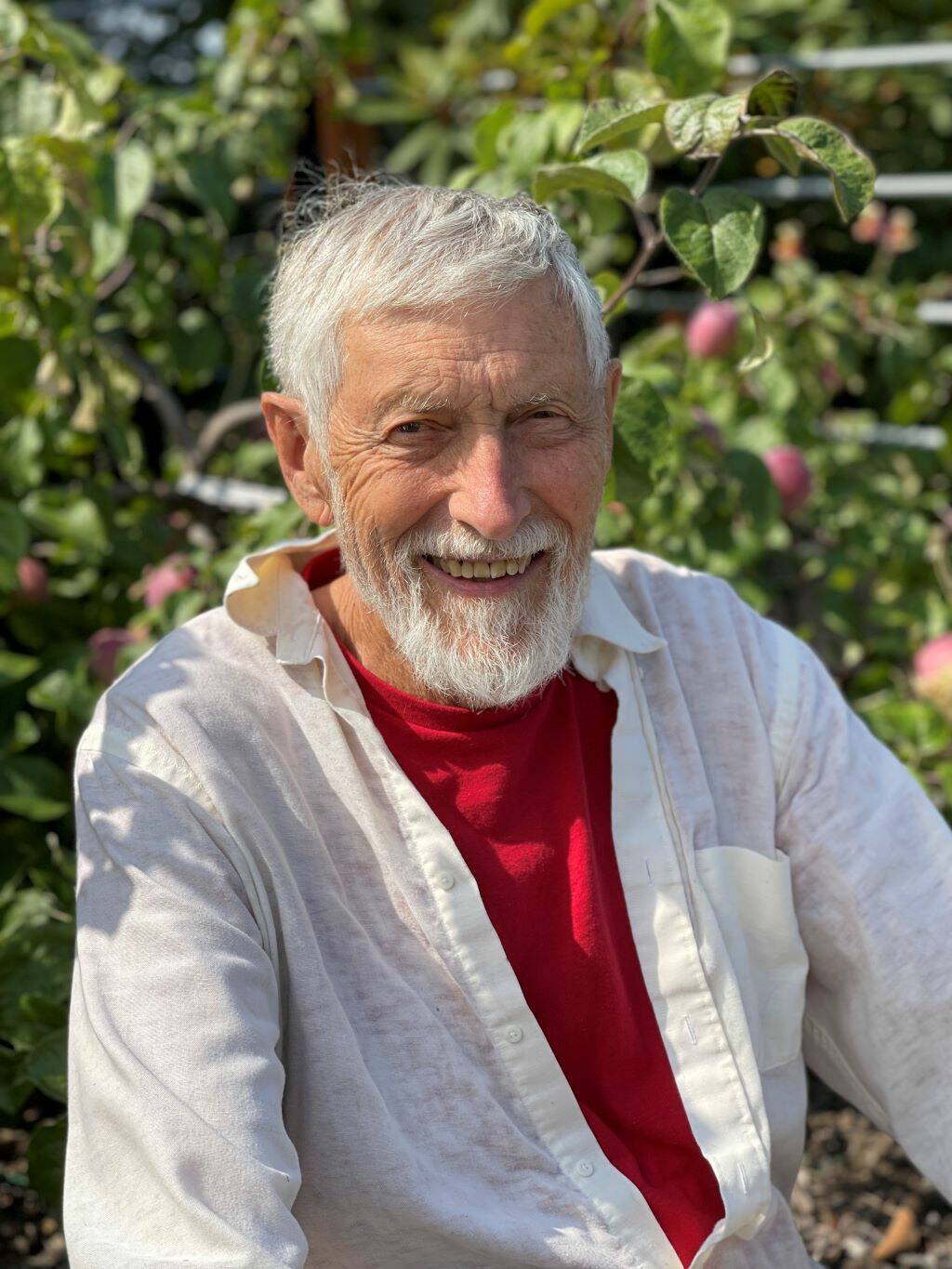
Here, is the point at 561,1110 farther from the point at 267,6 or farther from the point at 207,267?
the point at 267,6

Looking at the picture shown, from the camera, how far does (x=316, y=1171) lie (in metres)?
1.41

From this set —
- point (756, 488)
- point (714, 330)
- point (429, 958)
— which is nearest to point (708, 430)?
Answer: point (756, 488)

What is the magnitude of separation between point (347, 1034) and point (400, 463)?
22.0 inches

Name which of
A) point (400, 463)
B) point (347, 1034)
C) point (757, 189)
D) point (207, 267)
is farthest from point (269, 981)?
point (757, 189)

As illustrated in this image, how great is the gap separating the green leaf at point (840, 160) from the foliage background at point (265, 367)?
382mm

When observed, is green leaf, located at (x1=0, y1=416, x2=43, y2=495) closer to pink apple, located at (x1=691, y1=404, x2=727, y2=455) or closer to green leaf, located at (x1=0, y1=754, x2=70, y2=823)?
green leaf, located at (x1=0, y1=754, x2=70, y2=823)

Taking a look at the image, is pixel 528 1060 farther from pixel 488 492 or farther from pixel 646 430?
pixel 646 430

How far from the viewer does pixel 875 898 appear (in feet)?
5.35

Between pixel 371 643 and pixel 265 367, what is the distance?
0.45m

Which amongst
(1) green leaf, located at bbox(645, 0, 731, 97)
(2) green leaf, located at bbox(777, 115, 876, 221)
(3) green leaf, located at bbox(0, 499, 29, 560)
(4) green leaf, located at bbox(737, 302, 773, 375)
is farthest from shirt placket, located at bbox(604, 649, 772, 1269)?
(3) green leaf, located at bbox(0, 499, 29, 560)

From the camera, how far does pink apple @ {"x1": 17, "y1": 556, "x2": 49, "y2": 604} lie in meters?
2.50

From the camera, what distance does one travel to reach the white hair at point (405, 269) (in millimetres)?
1425

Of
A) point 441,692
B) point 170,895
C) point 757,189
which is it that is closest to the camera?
point 170,895

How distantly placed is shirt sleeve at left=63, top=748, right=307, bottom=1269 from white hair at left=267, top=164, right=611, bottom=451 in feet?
1.47
